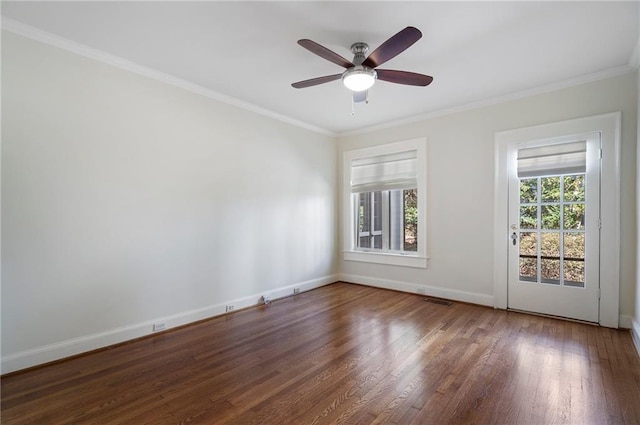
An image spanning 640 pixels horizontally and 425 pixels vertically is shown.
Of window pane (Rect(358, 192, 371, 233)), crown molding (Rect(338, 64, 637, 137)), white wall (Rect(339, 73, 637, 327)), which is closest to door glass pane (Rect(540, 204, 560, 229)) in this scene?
white wall (Rect(339, 73, 637, 327))

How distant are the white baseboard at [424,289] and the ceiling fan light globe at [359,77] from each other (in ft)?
10.1

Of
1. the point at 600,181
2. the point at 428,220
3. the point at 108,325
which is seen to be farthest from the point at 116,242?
the point at 600,181

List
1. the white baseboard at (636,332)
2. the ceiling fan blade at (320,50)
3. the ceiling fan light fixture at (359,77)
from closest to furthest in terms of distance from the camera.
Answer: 1. the ceiling fan blade at (320,50)
2. the ceiling fan light fixture at (359,77)
3. the white baseboard at (636,332)

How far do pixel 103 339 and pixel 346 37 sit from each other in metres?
3.47

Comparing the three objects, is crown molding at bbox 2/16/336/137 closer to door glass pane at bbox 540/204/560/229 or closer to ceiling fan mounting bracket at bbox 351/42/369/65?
ceiling fan mounting bracket at bbox 351/42/369/65

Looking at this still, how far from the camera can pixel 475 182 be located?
4.01 m

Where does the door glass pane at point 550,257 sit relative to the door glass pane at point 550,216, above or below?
below

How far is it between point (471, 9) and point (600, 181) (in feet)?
7.97

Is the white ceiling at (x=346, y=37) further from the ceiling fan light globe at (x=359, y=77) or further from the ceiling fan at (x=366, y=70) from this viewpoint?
the ceiling fan light globe at (x=359, y=77)

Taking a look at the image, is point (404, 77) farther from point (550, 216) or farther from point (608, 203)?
point (608, 203)

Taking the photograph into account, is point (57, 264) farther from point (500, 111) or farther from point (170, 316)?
point (500, 111)

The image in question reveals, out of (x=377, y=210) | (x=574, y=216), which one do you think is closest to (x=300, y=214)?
(x=377, y=210)

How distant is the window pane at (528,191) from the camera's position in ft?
11.8

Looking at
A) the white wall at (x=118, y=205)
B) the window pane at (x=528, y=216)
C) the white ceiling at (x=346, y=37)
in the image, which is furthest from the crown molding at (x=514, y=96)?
the white wall at (x=118, y=205)
